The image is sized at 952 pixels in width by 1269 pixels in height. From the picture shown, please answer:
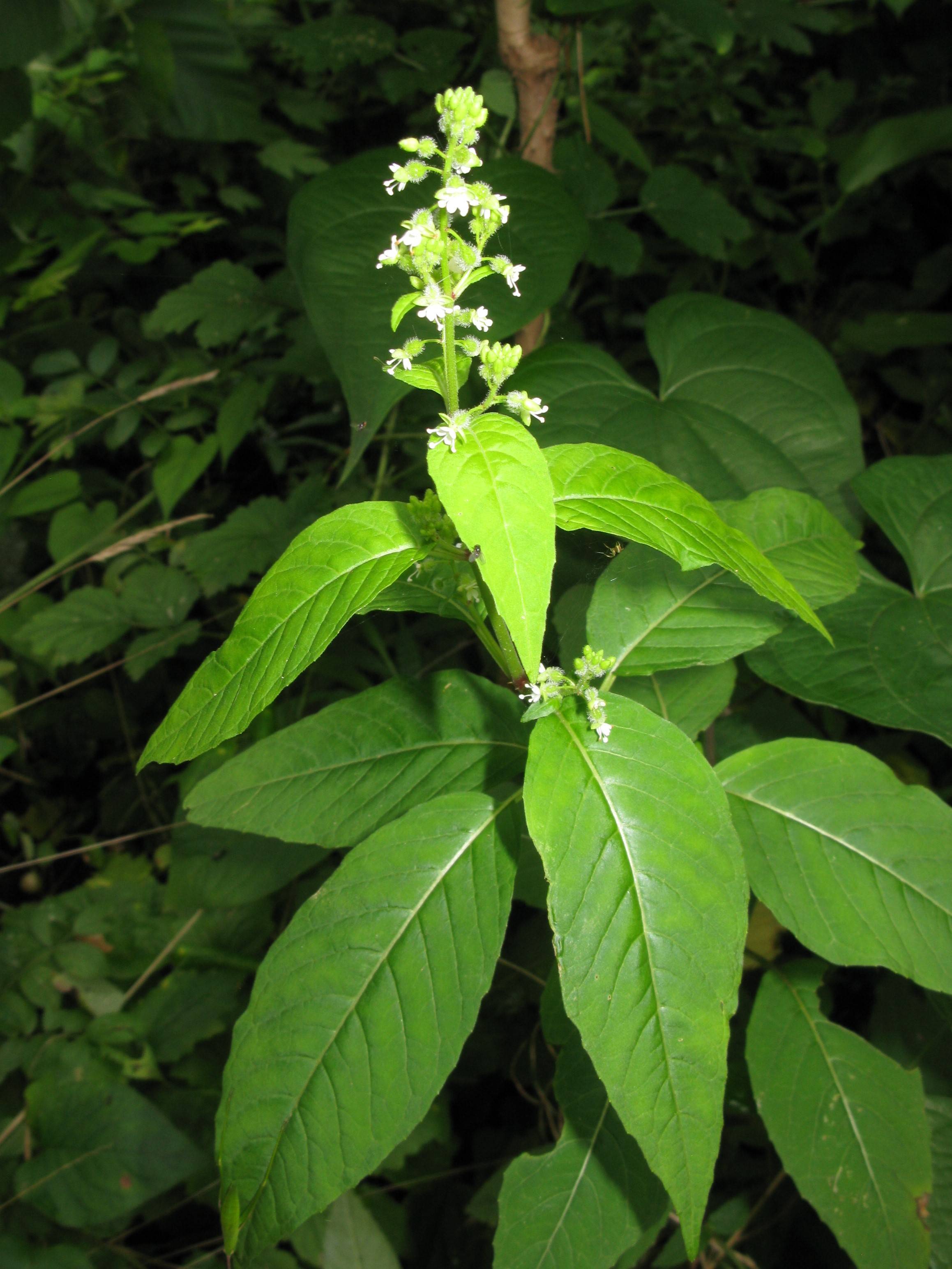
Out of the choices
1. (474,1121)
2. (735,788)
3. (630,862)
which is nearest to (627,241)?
(735,788)

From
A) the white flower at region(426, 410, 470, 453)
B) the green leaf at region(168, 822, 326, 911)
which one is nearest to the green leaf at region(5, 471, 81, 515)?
the green leaf at region(168, 822, 326, 911)

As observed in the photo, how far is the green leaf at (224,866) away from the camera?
4.48 feet

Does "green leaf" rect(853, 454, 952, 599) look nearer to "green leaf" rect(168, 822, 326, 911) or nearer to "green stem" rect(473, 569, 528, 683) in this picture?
"green stem" rect(473, 569, 528, 683)

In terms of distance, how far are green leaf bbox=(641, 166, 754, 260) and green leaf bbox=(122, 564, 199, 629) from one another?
1.47 m

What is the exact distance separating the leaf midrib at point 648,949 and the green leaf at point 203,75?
2.59m

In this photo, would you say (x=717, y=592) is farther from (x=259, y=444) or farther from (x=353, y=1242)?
(x=259, y=444)

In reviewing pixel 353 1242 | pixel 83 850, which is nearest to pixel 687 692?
pixel 353 1242

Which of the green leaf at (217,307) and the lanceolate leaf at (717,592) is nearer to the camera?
the lanceolate leaf at (717,592)

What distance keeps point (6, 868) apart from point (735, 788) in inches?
55.4

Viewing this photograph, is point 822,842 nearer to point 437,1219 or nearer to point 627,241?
point 437,1219

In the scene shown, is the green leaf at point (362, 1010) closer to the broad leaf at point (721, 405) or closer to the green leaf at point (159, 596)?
the broad leaf at point (721, 405)

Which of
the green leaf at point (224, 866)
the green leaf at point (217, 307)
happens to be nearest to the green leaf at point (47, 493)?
the green leaf at point (217, 307)

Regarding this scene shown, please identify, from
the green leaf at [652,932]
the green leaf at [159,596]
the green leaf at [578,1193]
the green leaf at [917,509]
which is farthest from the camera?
the green leaf at [159,596]

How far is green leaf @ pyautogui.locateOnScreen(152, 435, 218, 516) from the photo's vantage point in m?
2.00
